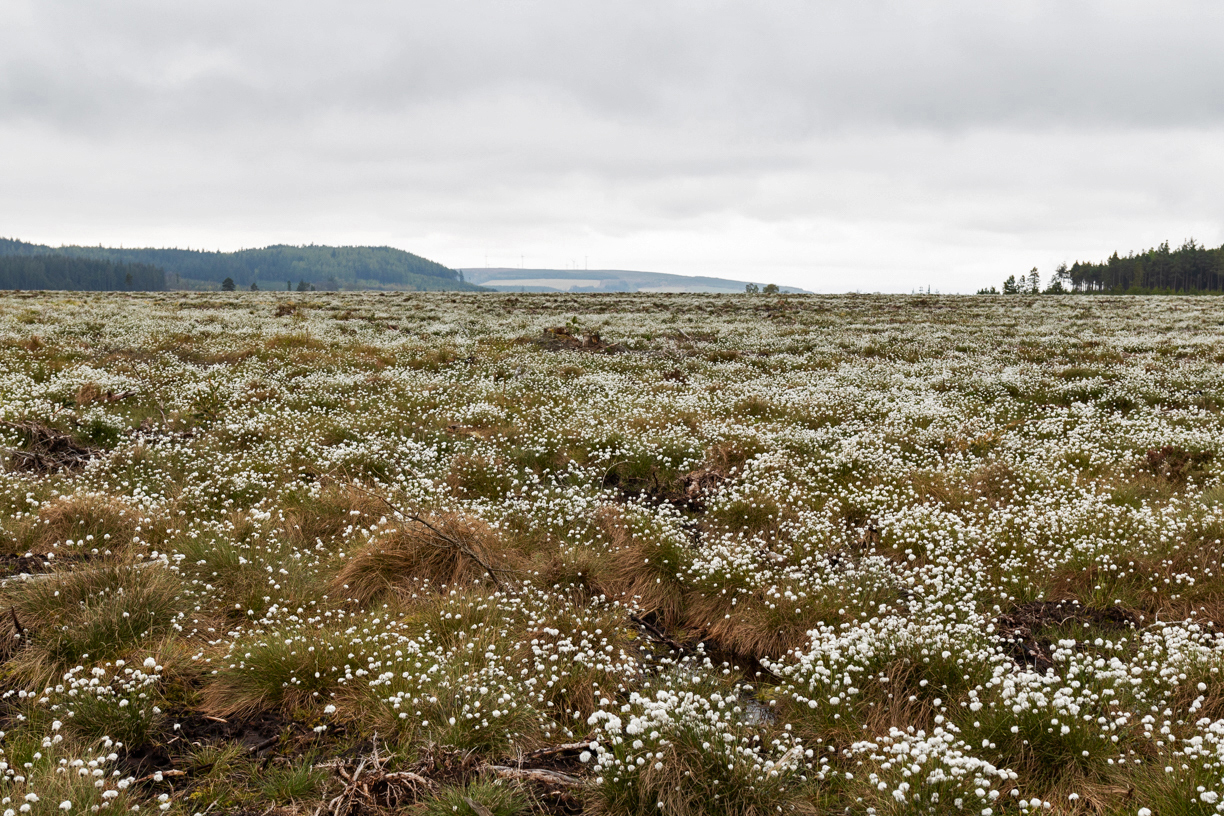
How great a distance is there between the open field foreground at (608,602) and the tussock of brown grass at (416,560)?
0.14 ft

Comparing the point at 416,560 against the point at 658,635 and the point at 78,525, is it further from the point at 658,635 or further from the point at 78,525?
the point at 78,525

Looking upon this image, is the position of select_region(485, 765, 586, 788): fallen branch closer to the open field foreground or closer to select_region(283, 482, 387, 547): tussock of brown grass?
the open field foreground

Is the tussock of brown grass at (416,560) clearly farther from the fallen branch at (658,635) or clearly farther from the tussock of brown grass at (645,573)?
the fallen branch at (658,635)

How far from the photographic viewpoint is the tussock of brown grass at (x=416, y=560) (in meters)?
7.06

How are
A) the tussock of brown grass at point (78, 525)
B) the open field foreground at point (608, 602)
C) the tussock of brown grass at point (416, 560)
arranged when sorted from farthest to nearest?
the tussock of brown grass at point (78, 525) < the tussock of brown grass at point (416, 560) < the open field foreground at point (608, 602)

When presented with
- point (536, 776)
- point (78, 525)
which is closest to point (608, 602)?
point (536, 776)

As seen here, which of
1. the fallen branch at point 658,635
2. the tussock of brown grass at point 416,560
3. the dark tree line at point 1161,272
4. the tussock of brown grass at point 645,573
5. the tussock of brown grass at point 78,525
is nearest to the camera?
A: the fallen branch at point 658,635

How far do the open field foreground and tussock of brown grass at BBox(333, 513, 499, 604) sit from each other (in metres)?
0.04

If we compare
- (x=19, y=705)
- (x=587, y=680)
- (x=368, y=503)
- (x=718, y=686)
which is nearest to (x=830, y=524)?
(x=718, y=686)

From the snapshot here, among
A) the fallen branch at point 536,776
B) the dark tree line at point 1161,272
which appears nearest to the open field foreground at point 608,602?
the fallen branch at point 536,776

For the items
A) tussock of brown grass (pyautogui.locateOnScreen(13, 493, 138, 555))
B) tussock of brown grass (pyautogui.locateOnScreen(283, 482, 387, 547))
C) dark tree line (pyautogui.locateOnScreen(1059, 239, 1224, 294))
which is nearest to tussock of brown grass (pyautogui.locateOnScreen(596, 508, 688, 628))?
tussock of brown grass (pyautogui.locateOnScreen(283, 482, 387, 547))

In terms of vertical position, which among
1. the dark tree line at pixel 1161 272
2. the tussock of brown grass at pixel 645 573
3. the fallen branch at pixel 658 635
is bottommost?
the fallen branch at pixel 658 635

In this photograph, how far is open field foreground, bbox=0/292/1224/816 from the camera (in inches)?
165

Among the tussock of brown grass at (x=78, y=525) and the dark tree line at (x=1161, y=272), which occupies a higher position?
the dark tree line at (x=1161, y=272)
